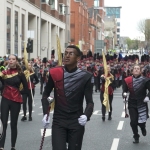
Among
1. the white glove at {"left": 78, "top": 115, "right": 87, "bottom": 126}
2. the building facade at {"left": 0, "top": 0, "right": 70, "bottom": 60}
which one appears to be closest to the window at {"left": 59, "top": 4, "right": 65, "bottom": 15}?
the building facade at {"left": 0, "top": 0, "right": 70, "bottom": 60}

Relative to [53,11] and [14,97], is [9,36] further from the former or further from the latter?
[14,97]

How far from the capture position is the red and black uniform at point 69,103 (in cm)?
637

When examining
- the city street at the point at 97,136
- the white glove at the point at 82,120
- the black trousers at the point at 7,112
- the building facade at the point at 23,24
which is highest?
the building facade at the point at 23,24

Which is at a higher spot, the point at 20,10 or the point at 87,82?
the point at 20,10

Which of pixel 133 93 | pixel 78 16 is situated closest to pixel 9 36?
pixel 133 93

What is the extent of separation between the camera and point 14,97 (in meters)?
9.32

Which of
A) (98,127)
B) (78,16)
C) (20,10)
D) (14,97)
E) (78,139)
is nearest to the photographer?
(78,139)

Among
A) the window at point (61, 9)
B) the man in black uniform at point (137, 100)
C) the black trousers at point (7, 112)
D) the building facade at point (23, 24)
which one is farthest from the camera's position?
the window at point (61, 9)

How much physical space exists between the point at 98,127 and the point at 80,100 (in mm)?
7095

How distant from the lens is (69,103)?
254 inches

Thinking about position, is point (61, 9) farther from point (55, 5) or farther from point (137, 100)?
point (137, 100)

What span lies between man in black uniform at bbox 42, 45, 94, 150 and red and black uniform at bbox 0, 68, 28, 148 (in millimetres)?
2709

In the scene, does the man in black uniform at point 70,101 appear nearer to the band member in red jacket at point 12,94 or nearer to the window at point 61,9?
the band member in red jacket at point 12,94

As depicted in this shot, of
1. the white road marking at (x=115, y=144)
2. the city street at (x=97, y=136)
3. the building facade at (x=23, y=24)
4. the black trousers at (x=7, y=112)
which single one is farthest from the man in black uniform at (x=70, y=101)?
the building facade at (x=23, y=24)
